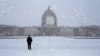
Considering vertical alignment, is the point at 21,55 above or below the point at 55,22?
below

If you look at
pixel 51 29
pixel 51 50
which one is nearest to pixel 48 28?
pixel 51 29

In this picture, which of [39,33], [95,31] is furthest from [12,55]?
[39,33]

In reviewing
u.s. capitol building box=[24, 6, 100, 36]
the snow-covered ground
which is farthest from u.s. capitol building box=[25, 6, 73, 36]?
the snow-covered ground

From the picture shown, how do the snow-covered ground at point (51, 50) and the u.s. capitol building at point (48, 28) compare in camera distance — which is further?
the u.s. capitol building at point (48, 28)

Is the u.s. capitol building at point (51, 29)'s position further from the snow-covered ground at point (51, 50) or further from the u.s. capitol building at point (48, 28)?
the snow-covered ground at point (51, 50)

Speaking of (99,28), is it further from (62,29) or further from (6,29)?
(6,29)

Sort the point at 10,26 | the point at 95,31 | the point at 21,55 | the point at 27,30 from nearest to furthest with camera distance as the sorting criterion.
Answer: the point at 21,55 → the point at 95,31 → the point at 10,26 → the point at 27,30

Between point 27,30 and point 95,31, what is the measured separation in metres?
35.2

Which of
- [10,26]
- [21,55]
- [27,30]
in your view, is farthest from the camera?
[27,30]

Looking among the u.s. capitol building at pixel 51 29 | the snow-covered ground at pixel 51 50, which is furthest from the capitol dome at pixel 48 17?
the snow-covered ground at pixel 51 50

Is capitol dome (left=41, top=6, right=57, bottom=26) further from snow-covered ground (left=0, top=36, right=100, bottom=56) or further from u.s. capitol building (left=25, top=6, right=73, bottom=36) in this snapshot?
snow-covered ground (left=0, top=36, right=100, bottom=56)

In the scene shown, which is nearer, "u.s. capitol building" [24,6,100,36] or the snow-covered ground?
the snow-covered ground

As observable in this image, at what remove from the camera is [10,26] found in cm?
15275

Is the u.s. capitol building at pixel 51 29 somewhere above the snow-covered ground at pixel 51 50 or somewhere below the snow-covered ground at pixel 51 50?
above
